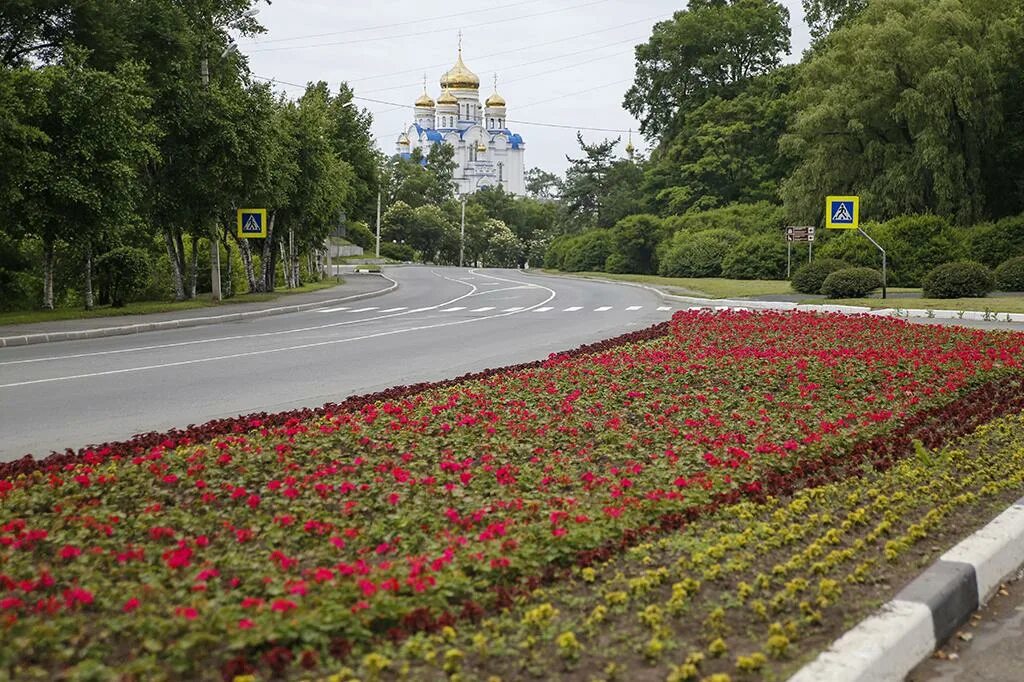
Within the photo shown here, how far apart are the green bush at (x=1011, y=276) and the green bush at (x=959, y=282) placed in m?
3.18

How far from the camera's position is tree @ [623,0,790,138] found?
73.4 m

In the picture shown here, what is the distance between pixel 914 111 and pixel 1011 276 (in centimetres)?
1324

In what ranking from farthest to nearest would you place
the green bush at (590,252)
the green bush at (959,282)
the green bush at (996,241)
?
1. the green bush at (590,252)
2. the green bush at (996,241)
3. the green bush at (959,282)

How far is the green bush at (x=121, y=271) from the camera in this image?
27.1m

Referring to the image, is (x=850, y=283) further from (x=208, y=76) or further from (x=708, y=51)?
(x=708, y=51)

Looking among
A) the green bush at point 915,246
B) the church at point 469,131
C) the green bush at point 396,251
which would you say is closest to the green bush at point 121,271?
the green bush at point 915,246

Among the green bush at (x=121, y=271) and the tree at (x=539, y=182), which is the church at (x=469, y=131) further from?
the green bush at (x=121, y=271)

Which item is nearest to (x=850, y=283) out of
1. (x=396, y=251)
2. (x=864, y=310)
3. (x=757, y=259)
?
(x=864, y=310)

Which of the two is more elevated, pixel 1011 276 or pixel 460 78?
pixel 460 78

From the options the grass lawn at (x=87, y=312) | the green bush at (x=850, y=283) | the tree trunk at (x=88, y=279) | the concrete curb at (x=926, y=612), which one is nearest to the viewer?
the concrete curb at (x=926, y=612)

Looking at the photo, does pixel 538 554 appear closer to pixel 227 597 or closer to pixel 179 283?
pixel 227 597

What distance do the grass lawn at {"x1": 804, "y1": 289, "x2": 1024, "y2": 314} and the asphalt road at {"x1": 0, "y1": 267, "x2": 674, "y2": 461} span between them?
5.55 metres

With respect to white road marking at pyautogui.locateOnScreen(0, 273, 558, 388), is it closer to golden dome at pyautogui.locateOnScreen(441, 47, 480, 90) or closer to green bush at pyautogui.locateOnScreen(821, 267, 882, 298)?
green bush at pyautogui.locateOnScreen(821, 267, 882, 298)

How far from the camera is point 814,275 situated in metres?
32.1
